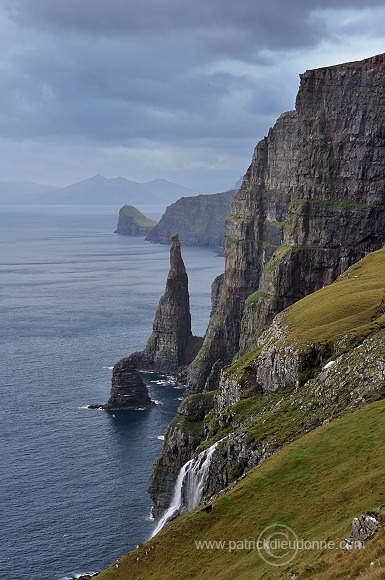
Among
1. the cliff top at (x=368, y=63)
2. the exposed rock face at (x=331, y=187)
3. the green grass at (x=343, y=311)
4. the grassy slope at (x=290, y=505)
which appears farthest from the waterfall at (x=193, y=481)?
the cliff top at (x=368, y=63)

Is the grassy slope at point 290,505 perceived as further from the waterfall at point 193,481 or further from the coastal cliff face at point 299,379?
the waterfall at point 193,481

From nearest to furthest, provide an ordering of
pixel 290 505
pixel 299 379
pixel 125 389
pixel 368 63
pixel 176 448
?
1. pixel 290 505
2. pixel 299 379
3. pixel 176 448
4. pixel 368 63
5. pixel 125 389

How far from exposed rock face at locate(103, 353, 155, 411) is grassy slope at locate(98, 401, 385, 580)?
3845 inches

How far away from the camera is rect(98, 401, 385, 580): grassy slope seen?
45656 millimetres

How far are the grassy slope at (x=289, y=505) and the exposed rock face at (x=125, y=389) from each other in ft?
320

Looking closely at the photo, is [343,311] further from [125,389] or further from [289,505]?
[125,389]

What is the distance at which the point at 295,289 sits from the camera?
14650 centimetres

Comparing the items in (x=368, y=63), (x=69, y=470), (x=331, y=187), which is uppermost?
(x=368, y=63)

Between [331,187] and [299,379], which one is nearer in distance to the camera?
Result: [299,379]

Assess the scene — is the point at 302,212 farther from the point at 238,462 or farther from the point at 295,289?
the point at 238,462

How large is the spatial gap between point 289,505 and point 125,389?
111 m

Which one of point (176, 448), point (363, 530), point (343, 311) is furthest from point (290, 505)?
point (176, 448)

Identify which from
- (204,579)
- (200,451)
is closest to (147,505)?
(200,451)

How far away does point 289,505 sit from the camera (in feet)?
169
